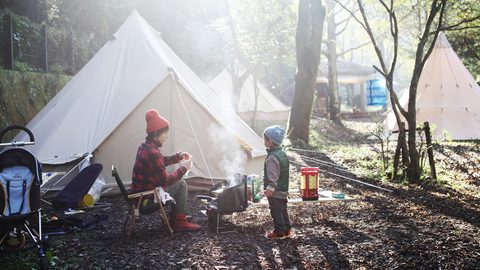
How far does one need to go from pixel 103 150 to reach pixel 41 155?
95cm

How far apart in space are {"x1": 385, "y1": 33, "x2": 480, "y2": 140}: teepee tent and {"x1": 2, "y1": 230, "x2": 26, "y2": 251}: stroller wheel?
11611 millimetres

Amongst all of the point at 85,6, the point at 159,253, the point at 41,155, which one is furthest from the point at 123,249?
the point at 85,6

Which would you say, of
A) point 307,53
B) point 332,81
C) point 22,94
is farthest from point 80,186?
point 332,81

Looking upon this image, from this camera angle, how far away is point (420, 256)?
4.43 metres

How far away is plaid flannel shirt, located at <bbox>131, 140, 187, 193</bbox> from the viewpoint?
5.36 m

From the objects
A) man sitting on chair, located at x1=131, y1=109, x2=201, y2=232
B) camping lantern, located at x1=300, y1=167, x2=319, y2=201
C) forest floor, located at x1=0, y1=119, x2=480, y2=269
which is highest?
man sitting on chair, located at x1=131, y1=109, x2=201, y2=232

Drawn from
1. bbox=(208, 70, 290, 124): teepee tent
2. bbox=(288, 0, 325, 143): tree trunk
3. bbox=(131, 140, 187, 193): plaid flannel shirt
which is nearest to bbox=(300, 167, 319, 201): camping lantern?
bbox=(131, 140, 187, 193): plaid flannel shirt

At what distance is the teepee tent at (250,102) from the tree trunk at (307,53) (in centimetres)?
646

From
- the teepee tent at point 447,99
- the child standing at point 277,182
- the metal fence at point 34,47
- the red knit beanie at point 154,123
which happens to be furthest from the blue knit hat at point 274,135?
the teepee tent at point 447,99

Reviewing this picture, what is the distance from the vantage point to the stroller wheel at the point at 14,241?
16.3 feet

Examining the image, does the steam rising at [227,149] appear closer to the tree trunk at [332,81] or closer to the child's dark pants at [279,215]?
the child's dark pants at [279,215]

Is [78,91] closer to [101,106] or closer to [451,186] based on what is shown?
[101,106]

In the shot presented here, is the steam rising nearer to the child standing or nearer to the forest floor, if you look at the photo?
the forest floor

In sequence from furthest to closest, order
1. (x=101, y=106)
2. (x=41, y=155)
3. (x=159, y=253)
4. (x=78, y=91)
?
(x=78, y=91), (x=101, y=106), (x=41, y=155), (x=159, y=253)
